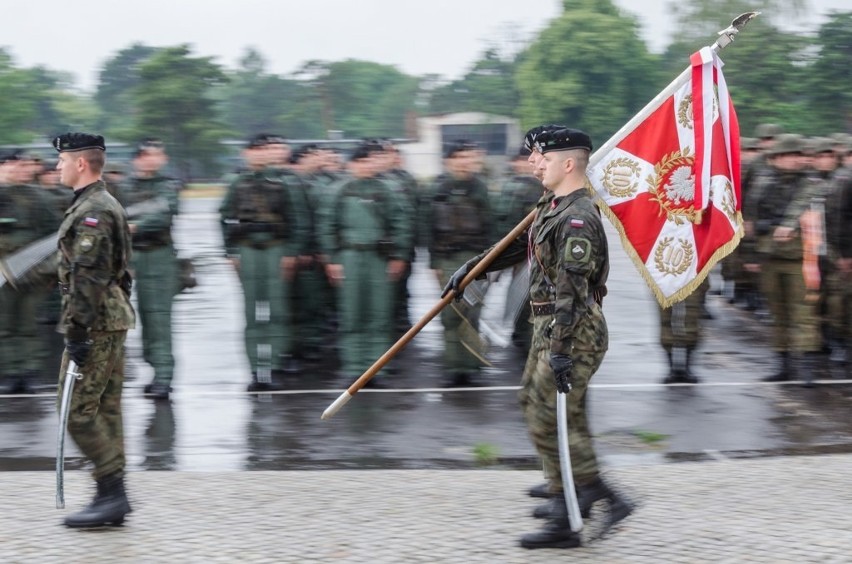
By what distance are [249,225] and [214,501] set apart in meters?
4.38

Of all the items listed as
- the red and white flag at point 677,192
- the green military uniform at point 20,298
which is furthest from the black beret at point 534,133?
the green military uniform at point 20,298

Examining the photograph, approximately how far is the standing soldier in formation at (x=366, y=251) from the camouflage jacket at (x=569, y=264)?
4636 millimetres

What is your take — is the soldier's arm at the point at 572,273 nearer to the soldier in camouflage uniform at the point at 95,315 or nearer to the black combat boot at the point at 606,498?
the black combat boot at the point at 606,498

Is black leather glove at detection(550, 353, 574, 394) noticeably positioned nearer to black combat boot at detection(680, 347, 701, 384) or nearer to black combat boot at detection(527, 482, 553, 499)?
black combat boot at detection(527, 482, 553, 499)

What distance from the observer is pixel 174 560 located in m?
5.73

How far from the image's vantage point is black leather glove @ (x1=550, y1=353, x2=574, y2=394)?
587 cm

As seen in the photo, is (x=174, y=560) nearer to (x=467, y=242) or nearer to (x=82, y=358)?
(x=82, y=358)

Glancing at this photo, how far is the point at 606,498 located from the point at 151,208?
537 centimetres

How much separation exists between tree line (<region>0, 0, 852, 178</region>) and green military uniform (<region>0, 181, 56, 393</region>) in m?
51.2

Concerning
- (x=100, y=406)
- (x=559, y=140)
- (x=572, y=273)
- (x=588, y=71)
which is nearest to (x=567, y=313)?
(x=572, y=273)

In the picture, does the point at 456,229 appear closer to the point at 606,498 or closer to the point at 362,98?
the point at 606,498

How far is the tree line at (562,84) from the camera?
61906mm

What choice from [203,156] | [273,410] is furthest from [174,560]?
[203,156]

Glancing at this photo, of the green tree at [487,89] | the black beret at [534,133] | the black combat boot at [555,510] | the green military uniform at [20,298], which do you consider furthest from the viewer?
the green tree at [487,89]
